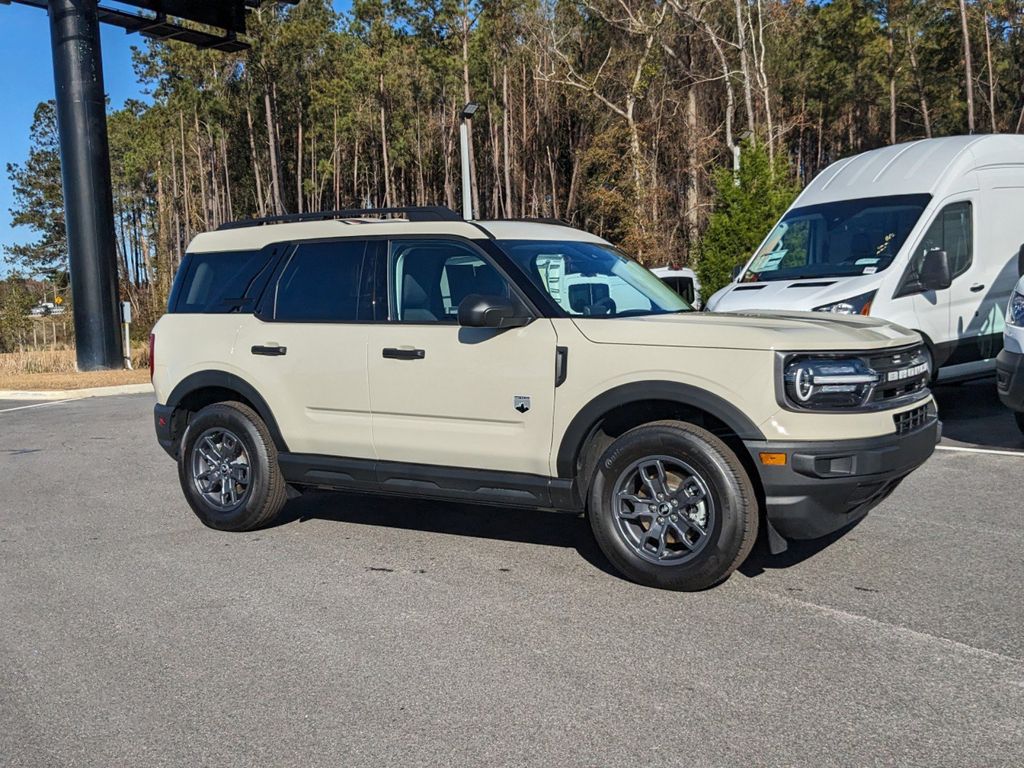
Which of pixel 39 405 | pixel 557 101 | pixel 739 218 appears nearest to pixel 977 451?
pixel 739 218

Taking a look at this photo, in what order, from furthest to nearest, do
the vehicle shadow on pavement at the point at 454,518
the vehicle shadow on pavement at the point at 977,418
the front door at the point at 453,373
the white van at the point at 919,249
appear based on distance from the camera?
the white van at the point at 919,249 → the vehicle shadow on pavement at the point at 977,418 → the vehicle shadow on pavement at the point at 454,518 → the front door at the point at 453,373

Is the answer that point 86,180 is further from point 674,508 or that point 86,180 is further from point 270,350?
point 674,508

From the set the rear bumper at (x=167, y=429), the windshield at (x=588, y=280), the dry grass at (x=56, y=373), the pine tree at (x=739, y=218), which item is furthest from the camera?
the pine tree at (x=739, y=218)

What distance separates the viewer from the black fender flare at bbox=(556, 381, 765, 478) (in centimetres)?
465

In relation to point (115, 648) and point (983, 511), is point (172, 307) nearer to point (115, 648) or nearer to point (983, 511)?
point (115, 648)

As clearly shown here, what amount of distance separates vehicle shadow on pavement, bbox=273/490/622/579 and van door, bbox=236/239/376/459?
36.2 inches

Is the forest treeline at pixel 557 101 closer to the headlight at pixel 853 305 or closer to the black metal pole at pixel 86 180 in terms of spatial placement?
the black metal pole at pixel 86 180

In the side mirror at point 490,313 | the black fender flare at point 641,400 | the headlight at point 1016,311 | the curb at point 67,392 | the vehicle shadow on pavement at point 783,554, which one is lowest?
the vehicle shadow on pavement at point 783,554

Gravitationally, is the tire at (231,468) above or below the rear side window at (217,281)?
below

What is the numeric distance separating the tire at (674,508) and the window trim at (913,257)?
5.44 meters

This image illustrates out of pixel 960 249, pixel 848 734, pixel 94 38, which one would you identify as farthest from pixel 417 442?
pixel 94 38

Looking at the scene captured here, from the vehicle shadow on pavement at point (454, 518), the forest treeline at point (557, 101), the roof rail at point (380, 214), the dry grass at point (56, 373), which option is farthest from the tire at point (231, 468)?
the forest treeline at point (557, 101)

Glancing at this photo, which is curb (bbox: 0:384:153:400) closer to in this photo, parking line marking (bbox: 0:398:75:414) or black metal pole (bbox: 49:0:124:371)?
parking line marking (bbox: 0:398:75:414)

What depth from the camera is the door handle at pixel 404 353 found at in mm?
5516
